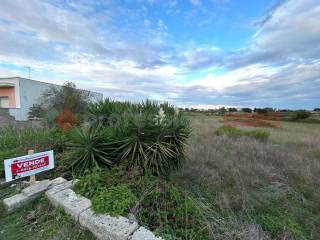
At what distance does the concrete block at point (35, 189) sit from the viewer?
3213 millimetres

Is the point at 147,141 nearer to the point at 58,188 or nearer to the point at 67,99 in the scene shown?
the point at 58,188

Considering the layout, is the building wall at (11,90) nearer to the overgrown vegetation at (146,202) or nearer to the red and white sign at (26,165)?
the red and white sign at (26,165)

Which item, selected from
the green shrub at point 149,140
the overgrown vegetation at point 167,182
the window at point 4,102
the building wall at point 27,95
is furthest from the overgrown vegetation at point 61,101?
the green shrub at point 149,140

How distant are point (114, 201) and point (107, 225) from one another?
41 centimetres

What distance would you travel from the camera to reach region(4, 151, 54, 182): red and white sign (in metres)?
3.02

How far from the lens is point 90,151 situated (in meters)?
3.96

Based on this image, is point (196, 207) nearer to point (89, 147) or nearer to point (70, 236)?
point (70, 236)

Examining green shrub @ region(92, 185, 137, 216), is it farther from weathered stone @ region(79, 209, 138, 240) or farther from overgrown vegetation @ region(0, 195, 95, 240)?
overgrown vegetation @ region(0, 195, 95, 240)

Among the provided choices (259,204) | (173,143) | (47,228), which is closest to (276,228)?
(259,204)

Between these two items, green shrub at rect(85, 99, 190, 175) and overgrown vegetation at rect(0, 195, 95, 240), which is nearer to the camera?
overgrown vegetation at rect(0, 195, 95, 240)

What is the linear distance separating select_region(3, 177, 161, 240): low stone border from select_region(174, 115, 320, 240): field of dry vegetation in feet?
3.33

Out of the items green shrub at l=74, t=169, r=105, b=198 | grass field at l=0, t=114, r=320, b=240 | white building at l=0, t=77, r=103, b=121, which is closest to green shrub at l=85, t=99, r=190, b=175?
grass field at l=0, t=114, r=320, b=240

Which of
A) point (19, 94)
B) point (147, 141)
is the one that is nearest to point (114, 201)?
point (147, 141)

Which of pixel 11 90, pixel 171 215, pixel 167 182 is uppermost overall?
pixel 11 90
